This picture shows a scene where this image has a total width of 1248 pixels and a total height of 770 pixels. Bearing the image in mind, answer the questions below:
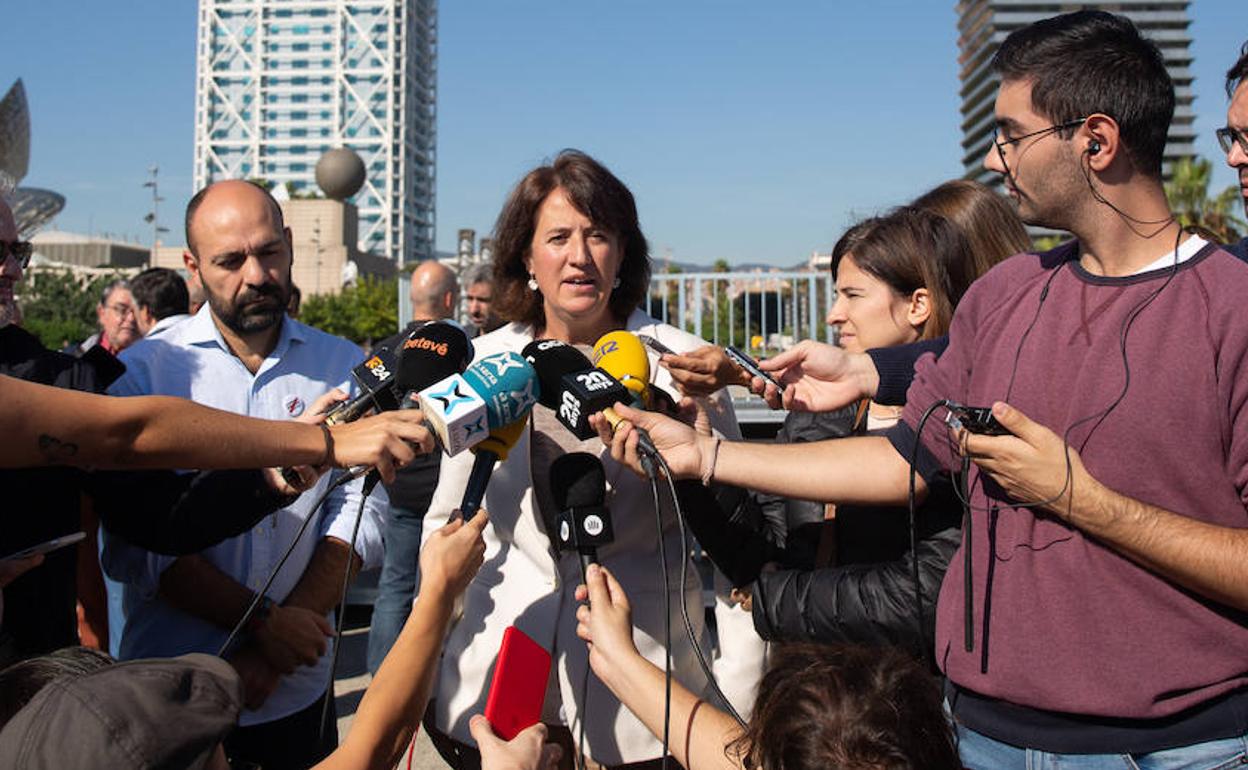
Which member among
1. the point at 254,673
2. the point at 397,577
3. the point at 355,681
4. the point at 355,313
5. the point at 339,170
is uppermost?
the point at 339,170

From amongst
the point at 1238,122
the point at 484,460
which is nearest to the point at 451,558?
the point at 484,460

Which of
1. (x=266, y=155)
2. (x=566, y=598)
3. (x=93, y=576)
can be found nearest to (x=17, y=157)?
(x=93, y=576)

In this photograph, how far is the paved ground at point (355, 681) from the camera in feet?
17.8

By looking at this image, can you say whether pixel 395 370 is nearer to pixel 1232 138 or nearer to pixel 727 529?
pixel 727 529

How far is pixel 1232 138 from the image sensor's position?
112 inches

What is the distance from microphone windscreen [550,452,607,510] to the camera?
239cm

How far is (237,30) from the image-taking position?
137m

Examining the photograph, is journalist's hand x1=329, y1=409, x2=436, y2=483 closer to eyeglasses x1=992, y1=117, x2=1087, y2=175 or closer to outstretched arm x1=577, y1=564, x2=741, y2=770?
outstretched arm x1=577, y1=564, x2=741, y2=770

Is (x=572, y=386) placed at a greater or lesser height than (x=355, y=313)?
lesser

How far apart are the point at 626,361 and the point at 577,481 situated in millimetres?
309

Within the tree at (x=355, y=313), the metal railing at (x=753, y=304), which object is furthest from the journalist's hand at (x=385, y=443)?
the tree at (x=355, y=313)

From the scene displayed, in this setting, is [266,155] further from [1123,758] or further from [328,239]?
[1123,758]

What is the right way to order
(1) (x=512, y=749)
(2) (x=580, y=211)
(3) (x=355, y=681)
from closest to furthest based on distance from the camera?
(1) (x=512, y=749)
(2) (x=580, y=211)
(3) (x=355, y=681)

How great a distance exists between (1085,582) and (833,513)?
911 millimetres
